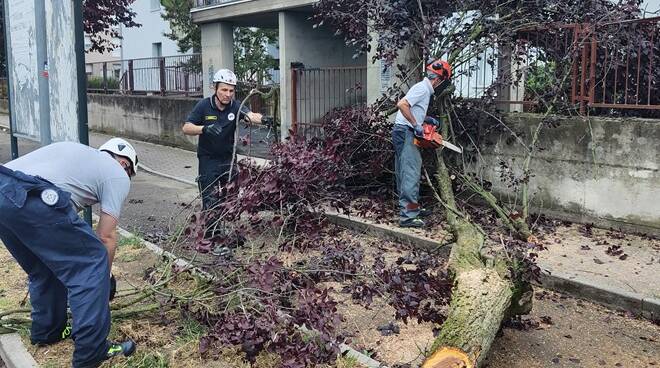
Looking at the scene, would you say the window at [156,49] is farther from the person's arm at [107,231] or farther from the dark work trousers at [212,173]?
the person's arm at [107,231]

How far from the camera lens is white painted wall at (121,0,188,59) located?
29047 mm

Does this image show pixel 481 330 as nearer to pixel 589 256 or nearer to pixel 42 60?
pixel 589 256

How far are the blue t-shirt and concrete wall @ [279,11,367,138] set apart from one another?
17.0 feet

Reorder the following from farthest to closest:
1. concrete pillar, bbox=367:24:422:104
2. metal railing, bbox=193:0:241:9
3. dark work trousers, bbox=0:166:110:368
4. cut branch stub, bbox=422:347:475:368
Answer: metal railing, bbox=193:0:241:9, concrete pillar, bbox=367:24:422:104, dark work trousers, bbox=0:166:110:368, cut branch stub, bbox=422:347:475:368

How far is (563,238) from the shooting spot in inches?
252

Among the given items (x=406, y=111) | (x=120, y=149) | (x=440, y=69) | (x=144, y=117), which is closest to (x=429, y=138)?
(x=406, y=111)

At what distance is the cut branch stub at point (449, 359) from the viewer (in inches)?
125

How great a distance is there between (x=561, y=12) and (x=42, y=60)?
5786mm

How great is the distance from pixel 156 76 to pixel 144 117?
3.60 ft

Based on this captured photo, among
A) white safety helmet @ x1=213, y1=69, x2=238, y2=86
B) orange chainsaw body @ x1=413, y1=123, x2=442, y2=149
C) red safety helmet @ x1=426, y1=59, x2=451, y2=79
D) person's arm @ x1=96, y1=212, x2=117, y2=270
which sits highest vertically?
red safety helmet @ x1=426, y1=59, x2=451, y2=79

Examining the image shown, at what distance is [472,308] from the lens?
3.45 m

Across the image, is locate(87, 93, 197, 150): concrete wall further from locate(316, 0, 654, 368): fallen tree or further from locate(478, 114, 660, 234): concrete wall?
locate(478, 114, 660, 234): concrete wall

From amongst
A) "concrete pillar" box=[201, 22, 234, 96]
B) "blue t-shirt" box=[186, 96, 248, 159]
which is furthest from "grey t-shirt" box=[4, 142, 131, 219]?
"concrete pillar" box=[201, 22, 234, 96]

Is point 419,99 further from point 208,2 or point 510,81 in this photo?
point 208,2
